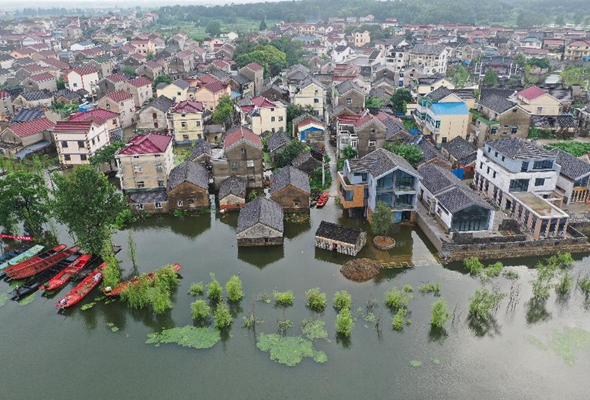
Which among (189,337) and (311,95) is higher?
(311,95)

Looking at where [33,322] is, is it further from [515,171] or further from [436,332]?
[515,171]

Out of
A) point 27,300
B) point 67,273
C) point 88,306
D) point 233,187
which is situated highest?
point 233,187

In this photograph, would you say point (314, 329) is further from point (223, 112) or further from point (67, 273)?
point (223, 112)

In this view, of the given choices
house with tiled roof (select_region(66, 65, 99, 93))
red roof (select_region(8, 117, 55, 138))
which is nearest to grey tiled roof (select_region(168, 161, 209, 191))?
red roof (select_region(8, 117, 55, 138))

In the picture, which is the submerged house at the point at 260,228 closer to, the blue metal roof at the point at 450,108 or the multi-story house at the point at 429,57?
the blue metal roof at the point at 450,108

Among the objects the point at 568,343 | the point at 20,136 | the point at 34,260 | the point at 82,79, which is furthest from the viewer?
the point at 82,79

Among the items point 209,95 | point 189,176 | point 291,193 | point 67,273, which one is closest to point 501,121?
point 291,193

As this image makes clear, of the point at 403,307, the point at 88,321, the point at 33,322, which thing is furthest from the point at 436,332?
the point at 33,322
